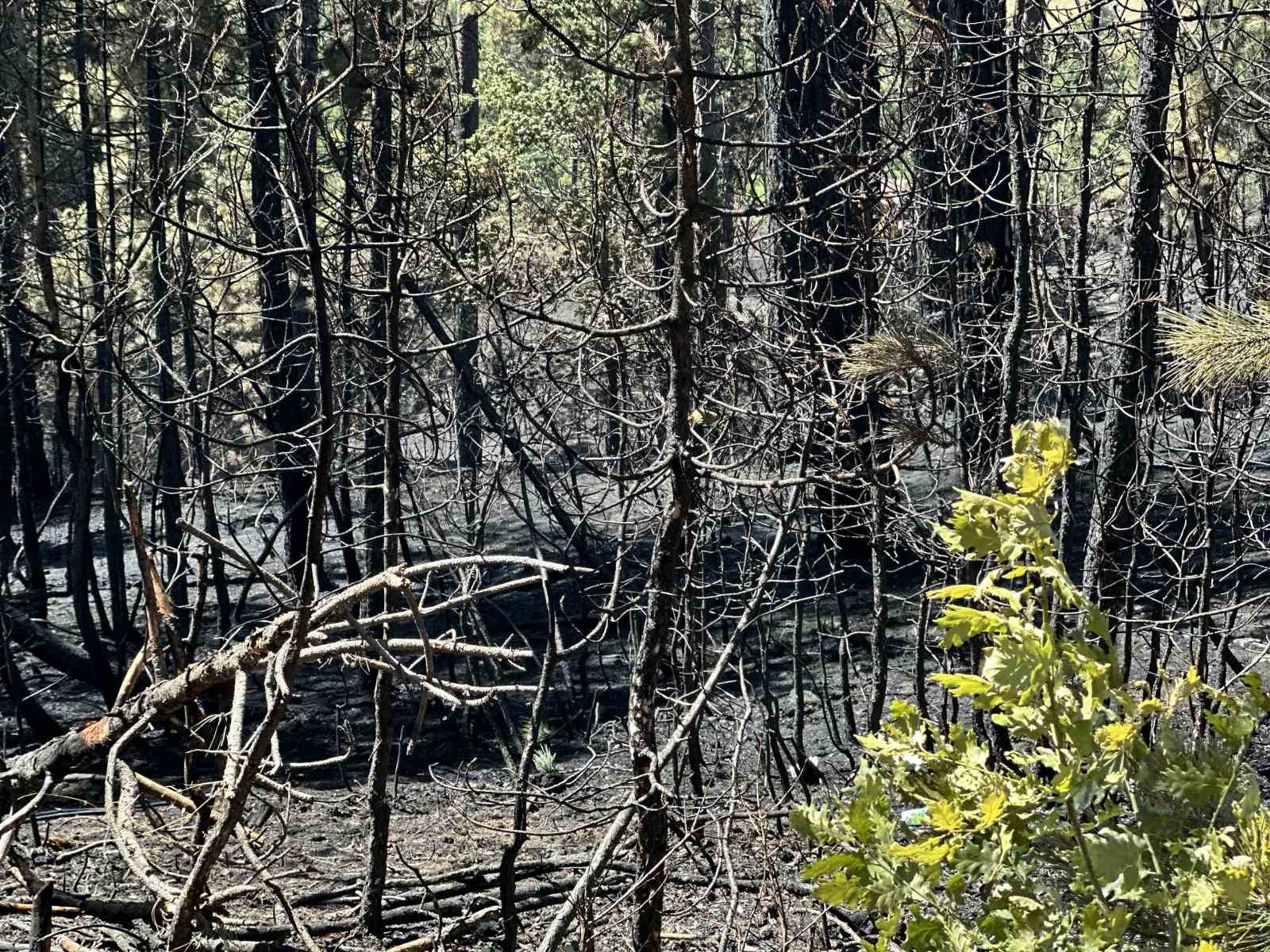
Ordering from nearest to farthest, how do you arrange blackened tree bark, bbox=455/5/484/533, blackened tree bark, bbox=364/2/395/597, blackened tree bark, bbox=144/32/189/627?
blackened tree bark, bbox=364/2/395/597
blackened tree bark, bbox=455/5/484/533
blackened tree bark, bbox=144/32/189/627

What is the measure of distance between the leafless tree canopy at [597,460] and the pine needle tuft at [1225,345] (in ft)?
0.05

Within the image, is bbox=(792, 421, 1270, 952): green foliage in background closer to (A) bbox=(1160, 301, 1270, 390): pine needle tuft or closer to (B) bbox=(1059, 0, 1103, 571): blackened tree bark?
(A) bbox=(1160, 301, 1270, 390): pine needle tuft

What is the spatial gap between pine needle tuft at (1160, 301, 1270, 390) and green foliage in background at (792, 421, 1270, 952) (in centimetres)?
221

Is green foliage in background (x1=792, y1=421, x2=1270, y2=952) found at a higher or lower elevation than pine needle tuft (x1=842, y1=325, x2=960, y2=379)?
lower

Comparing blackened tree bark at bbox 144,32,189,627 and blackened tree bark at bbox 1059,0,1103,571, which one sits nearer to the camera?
blackened tree bark at bbox 1059,0,1103,571

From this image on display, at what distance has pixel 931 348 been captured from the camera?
7152 mm

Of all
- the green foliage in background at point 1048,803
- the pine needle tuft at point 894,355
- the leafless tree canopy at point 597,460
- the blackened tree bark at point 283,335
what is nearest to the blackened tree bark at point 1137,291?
the leafless tree canopy at point 597,460

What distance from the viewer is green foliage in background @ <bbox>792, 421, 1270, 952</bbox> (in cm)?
221

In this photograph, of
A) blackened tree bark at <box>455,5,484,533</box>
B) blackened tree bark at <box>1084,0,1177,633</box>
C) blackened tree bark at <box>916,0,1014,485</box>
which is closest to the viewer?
blackened tree bark at <box>1084,0,1177,633</box>

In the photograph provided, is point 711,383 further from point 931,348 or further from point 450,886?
point 450,886

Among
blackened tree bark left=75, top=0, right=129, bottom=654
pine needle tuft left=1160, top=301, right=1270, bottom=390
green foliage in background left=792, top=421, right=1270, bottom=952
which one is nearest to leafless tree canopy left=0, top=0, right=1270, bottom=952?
pine needle tuft left=1160, top=301, right=1270, bottom=390

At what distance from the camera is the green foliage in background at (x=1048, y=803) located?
221 centimetres

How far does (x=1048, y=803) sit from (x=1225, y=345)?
8.12ft

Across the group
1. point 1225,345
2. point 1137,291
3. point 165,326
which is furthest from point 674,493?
point 165,326
